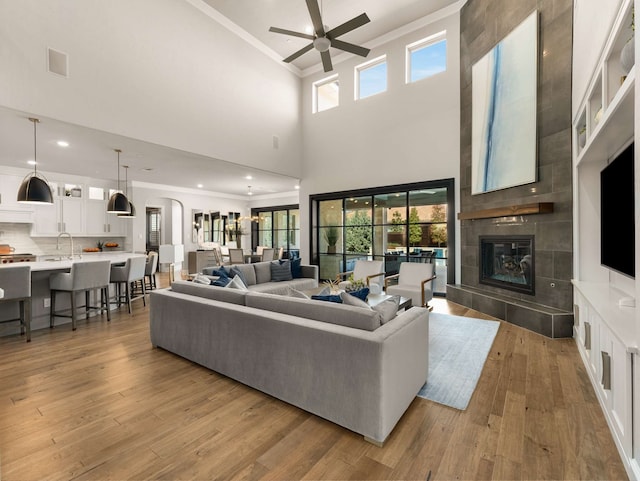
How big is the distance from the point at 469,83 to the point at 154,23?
5.41m

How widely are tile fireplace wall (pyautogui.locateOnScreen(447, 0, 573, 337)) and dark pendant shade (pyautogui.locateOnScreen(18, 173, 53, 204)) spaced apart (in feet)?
21.5

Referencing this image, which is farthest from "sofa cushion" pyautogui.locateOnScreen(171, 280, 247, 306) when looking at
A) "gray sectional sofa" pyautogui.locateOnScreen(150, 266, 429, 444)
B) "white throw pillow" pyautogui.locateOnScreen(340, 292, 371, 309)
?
"white throw pillow" pyautogui.locateOnScreen(340, 292, 371, 309)

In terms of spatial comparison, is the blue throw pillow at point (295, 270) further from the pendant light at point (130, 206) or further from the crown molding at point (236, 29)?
the crown molding at point (236, 29)

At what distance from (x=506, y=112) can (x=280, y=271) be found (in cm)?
468

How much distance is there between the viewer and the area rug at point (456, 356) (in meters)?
2.51

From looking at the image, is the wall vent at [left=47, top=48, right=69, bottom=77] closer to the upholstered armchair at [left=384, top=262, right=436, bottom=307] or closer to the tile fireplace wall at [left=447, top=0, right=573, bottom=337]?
the upholstered armchair at [left=384, top=262, right=436, bottom=307]

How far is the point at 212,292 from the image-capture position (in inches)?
120

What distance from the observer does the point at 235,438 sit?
6.46 feet

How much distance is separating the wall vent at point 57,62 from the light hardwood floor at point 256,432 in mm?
3487

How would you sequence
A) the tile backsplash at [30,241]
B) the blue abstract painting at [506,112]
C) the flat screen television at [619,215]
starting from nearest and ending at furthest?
the flat screen television at [619,215] < the blue abstract painting at [506,112] < the tile backsplash at [30,241]

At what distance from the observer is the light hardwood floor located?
67.0 inches

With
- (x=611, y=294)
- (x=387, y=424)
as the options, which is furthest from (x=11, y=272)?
(x=611, y=294)

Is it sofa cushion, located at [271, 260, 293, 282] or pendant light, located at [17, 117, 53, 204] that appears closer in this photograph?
pendant light, located at [17, 117, 53, 204]

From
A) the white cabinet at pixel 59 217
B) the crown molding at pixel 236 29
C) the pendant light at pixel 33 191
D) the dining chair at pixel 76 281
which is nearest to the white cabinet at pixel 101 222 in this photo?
the white cabinet at pixel 59 217
